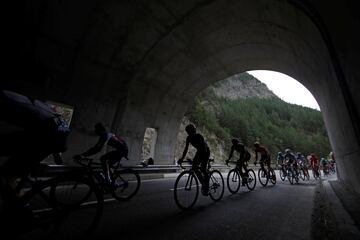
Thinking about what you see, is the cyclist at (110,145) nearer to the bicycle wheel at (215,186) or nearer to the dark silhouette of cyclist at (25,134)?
the bicycle wheel at (215,186)

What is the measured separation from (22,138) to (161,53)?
9416 mm


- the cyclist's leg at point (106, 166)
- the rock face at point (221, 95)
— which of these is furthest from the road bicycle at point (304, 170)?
the cyclist's leg at point (106, 166)

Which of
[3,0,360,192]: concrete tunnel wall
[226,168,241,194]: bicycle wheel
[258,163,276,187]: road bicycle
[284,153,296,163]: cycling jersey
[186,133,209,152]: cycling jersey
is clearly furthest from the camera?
[284,153,296,163]: cycling jersey

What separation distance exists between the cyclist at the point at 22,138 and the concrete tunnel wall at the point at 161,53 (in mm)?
4523

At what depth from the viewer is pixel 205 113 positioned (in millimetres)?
32156

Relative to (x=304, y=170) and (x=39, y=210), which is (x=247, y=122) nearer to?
(x=304, y=170)

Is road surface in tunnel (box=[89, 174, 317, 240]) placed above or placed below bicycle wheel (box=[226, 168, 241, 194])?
below

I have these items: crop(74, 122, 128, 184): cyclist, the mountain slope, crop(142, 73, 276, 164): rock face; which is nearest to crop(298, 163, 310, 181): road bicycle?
crop(142, 73, 276, 164): rock face

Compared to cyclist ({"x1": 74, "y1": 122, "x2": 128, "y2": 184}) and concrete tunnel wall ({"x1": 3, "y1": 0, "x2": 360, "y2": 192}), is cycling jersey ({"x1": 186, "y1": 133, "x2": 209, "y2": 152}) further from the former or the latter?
concrete tunnel wall ({"x1": 3, "y1": 0, "x2": 360, "y2": 192})

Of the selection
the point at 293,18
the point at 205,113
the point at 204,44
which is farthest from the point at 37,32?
the point at 205,113

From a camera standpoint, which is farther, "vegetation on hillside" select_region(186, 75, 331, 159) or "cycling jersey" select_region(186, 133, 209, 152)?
"vegetation on hillside" select_region(186, 75, 331, 159)

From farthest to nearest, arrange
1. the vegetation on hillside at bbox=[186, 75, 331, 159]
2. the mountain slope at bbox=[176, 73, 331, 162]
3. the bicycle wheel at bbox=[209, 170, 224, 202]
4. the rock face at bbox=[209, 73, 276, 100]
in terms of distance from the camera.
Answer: the rock face at bbox=[209, 73, 276, 100]
the vegetation on hillside at bbox=[186, 75, 331, 159]
the mountain slope at bbox=[176, 73, 331, 162]
the bicycle wheel at bbox=[209, 170, 224, 202]

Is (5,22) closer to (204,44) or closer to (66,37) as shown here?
(66,37)

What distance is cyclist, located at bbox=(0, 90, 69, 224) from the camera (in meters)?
2.51
